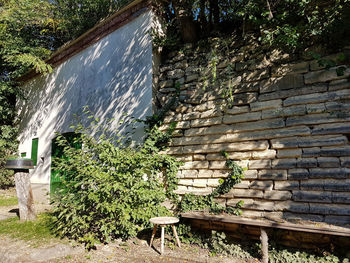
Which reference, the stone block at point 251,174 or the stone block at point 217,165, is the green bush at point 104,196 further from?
the stone block at point 251,174

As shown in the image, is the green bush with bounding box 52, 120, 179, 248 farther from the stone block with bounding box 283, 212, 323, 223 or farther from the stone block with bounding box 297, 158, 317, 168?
the stone block with bounding box 297, 158, 317, 168

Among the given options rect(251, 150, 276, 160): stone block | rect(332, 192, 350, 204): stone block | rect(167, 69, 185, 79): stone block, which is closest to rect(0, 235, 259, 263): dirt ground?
rect(332, 192, 350, 204): stone block

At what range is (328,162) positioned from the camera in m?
3.27

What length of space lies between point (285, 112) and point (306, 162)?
80cm

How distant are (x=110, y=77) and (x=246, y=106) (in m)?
3.72

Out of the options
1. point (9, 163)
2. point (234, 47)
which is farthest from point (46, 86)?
point (234, 47)

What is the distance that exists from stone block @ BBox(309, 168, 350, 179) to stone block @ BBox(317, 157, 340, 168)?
0.05 meters

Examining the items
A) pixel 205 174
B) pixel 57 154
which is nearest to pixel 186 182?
pixel 205 174

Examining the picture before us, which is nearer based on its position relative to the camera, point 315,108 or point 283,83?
point 315,108

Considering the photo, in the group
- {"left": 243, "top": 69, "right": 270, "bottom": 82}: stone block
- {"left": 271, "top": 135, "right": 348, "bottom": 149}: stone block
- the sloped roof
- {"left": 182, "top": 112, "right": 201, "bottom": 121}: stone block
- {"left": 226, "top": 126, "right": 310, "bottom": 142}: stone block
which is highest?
the sloped roof

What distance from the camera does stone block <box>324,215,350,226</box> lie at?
3.00m

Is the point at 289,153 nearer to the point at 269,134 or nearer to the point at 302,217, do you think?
the point at 269,134

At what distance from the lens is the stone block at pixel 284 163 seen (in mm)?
3493

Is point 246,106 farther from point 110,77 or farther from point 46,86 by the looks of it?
point 46,86
